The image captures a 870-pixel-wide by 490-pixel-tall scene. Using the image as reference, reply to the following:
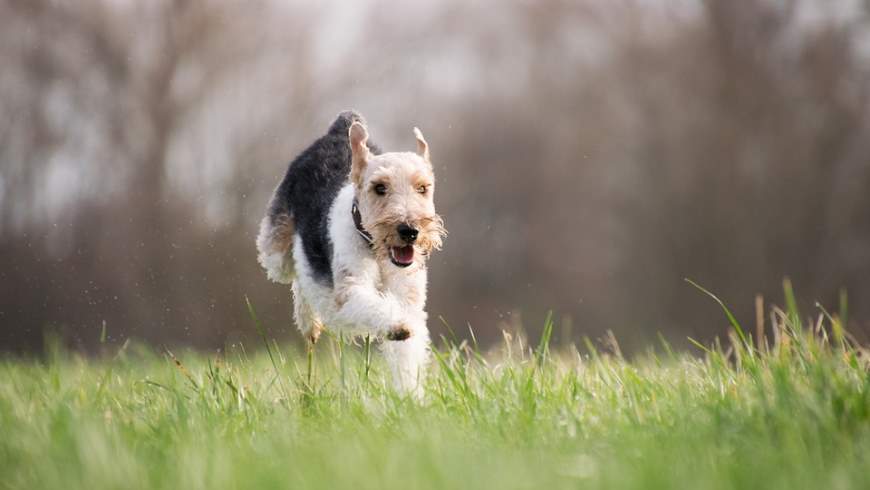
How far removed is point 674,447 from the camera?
7.17 feet

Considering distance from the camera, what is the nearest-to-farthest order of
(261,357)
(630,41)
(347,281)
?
1. (347,281)
2. (261,357)
3. (630,41)

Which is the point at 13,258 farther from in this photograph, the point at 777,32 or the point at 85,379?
the point at 777,32

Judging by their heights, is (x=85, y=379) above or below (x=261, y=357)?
above

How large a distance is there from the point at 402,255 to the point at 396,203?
0.80 ft

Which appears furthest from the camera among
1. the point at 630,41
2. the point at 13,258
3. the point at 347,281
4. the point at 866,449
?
the point at 630,41

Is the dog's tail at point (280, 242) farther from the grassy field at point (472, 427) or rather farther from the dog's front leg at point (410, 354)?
the grassy field at point (472, 427)

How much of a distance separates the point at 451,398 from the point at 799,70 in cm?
1091

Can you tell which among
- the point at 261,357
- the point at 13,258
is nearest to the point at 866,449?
the point at 261,357

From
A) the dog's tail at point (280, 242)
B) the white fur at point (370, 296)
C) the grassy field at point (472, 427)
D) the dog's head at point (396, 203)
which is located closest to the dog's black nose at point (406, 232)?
the dog's head at point (396, 203)

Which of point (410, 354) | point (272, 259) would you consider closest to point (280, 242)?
point (272, 259)

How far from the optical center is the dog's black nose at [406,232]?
3.63 meters

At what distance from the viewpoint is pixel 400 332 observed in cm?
345

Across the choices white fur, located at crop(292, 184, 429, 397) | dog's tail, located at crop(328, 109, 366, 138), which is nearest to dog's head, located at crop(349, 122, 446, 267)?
white fur, located at crop(292, 184, 429, 397)

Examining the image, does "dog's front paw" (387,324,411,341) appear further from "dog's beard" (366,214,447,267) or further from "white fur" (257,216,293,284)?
"white fur" (257,216,293,284)
